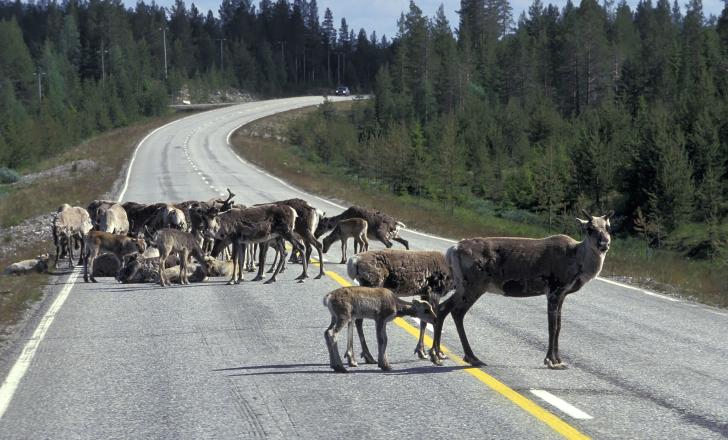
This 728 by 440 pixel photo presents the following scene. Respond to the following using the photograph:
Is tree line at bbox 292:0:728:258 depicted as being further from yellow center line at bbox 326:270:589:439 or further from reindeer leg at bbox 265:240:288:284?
yellow center line at bbox 326:270:589:439

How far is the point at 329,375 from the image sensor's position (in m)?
9.48

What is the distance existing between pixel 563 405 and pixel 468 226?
81.6 feet

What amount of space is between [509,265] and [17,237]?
22.5m

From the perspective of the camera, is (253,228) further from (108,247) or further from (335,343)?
(335,343)

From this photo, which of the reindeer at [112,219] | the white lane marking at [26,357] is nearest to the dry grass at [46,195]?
the white lane marking at [26,357]

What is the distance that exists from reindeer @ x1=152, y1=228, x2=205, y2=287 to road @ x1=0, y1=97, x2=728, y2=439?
1.37 m

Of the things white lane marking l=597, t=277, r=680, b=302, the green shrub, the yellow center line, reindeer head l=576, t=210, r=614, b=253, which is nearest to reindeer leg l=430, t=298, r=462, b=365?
the yellow center line

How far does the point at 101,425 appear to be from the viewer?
25.7 ft

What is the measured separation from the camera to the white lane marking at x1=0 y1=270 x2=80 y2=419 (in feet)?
→ 29.4

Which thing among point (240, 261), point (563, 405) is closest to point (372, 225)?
point (240, 261)

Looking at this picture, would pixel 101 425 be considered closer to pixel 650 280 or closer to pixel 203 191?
pixel 650 280

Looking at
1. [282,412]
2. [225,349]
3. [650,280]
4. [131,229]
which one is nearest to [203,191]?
[131,229]

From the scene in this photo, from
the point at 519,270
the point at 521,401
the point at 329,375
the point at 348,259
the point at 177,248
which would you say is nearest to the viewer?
the point at 521,401

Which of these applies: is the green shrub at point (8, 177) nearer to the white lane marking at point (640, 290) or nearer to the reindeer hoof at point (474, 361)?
the white lane marking at point (640, 290)
